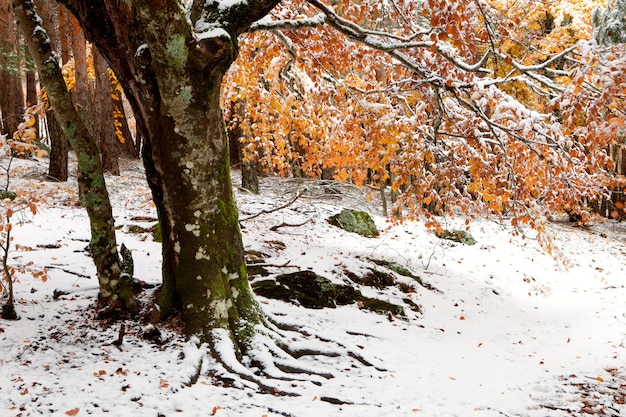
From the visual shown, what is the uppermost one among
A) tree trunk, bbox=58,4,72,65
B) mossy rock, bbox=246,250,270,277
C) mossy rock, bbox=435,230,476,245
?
tree trunk, bbox=58,4,72,65

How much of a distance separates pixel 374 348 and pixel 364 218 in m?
5.53

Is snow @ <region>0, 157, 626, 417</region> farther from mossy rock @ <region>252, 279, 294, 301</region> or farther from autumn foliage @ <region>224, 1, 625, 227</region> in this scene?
autumn foliage @ <region>224, 1, 625, 227</region>

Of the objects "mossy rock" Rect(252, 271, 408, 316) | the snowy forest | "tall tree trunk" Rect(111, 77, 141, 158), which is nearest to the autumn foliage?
the snowy forest

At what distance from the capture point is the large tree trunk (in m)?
3.38

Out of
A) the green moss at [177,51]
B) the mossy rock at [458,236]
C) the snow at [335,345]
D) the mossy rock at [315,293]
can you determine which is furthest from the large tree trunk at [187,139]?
the mossy rock at [458,236]

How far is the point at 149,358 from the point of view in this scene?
3607 millimetres

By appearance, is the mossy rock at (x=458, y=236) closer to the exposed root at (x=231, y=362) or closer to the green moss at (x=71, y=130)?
the exposed root at (x=231, y=362)

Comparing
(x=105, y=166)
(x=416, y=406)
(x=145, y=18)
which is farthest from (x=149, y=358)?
(x=105, y=166)

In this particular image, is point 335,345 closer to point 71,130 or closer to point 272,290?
point 272,290

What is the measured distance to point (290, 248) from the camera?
7.60m

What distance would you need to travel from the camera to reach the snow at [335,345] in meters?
3.27

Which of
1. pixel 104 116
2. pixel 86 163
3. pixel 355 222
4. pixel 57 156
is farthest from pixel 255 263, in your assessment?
pixel 104 116

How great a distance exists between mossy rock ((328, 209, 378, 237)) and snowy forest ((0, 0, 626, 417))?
39.1 inches

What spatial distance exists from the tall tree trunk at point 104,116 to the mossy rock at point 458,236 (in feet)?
29.8
